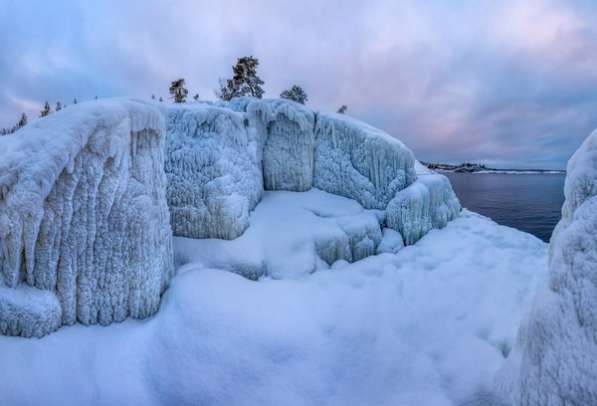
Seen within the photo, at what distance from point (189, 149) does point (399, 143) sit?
19.6 ft

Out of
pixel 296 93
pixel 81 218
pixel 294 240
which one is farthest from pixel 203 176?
pixel 296 93

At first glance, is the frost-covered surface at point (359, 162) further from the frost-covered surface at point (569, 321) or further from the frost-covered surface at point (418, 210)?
the frost-covered surface at point (569, 321)

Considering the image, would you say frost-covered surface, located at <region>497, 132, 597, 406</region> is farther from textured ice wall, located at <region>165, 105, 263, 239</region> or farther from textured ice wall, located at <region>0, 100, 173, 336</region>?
textured ice wall, located at <region>165, 105, 263, 239</region>

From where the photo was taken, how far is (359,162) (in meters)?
8.03

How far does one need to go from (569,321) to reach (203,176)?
5645mm

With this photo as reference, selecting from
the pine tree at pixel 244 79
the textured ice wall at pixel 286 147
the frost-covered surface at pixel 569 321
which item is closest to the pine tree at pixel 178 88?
the pine tree at pixel 244 79

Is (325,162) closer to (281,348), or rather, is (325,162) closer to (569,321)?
(281,348)

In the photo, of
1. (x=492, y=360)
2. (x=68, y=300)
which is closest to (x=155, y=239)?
(x=68, y=300)

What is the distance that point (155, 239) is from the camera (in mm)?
3896

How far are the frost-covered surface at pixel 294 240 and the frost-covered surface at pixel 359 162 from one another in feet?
1.32

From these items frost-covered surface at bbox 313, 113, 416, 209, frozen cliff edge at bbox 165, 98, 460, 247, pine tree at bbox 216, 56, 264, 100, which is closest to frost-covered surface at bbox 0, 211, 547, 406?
frozen cliff edge at bbox 165, 98, 460, 247

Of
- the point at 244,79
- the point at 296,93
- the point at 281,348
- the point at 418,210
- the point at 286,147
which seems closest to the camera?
the point at 281,348

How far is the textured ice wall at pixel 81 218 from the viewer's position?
113 inches

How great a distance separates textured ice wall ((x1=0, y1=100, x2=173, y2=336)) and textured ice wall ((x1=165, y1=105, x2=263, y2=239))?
1520mm
